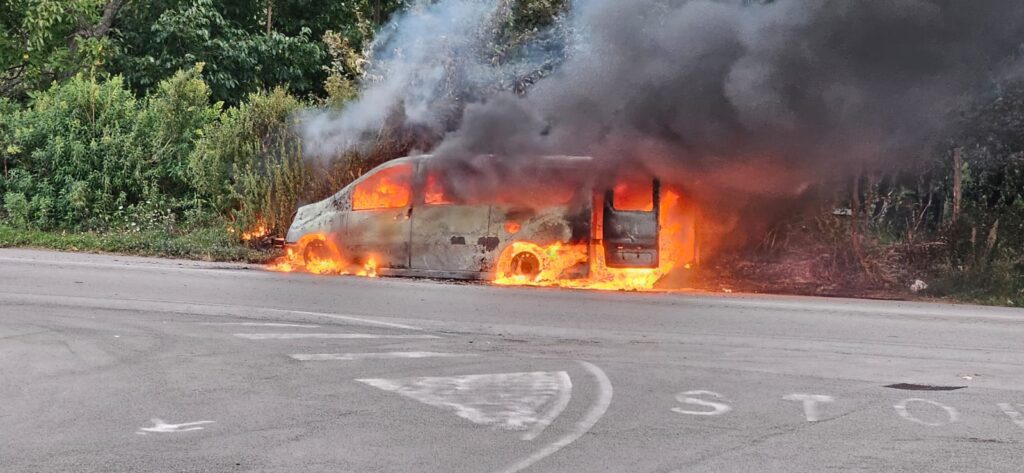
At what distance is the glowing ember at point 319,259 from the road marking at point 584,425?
24.1 ft

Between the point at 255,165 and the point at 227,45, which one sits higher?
the point at 227,45

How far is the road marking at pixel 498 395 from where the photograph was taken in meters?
6.59

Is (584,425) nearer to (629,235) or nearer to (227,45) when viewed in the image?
(629,235)

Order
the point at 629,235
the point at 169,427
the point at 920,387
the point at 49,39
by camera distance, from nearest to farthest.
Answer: the point at 169,427 → the point at 920,387 → the point at 629,235 → the point at 49,39

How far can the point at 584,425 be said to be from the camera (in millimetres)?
6445

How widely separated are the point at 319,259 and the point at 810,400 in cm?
957

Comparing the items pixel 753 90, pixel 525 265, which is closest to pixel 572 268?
pixel 525 265

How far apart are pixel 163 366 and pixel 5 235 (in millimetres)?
13706

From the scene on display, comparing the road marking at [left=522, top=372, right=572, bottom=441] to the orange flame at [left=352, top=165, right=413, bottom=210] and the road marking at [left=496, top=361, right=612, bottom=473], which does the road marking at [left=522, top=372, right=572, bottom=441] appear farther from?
the orange flame at [left=352, top=165, right=413, bottom=210]

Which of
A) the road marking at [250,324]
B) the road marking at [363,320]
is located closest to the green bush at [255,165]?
the road marking at [363,320]

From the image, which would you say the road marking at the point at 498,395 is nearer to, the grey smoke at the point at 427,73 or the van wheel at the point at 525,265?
the van wheel at the point at 525,265

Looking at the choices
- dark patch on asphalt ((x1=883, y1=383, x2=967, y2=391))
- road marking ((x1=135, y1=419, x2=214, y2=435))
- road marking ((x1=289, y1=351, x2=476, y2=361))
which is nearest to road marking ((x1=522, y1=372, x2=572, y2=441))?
road marking ((x1=289, y1=351, x2=476, y2=361))

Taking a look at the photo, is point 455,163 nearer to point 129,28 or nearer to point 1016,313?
point 1016,313

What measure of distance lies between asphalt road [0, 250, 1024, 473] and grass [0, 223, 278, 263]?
5487 mm
